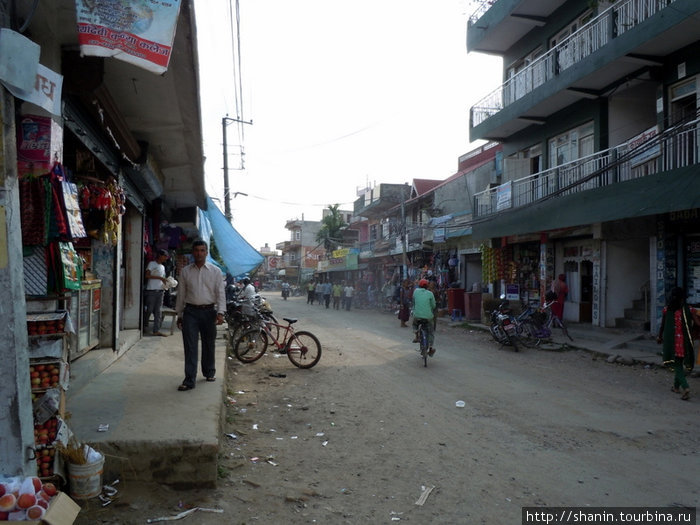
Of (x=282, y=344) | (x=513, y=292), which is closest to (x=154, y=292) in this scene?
(x=282, y=344)

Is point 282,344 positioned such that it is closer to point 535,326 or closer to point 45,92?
point 45,92

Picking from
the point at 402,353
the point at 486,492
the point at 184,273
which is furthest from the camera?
the point at 402,353

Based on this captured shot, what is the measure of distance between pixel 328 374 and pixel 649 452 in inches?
206

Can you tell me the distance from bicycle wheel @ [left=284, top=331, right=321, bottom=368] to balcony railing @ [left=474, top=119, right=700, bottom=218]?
7036 millimetres

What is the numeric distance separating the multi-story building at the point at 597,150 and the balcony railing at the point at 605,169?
4 centimetres

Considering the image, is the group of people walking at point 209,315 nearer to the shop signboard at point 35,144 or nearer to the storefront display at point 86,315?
the storefront display at point 86,315

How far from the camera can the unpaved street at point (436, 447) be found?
12.4 ft

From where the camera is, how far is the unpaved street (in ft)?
12.4

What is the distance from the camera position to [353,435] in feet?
18.1

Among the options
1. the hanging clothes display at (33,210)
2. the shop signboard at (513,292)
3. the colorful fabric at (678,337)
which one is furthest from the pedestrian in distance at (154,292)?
the shop signboard at (513,292)

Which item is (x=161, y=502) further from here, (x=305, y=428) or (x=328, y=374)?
(x=328, y=374)

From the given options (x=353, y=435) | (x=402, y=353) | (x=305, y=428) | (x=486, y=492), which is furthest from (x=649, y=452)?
(x=402, y=353)

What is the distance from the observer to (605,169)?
10906 millimetres

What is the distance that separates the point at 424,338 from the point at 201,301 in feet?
17.3
